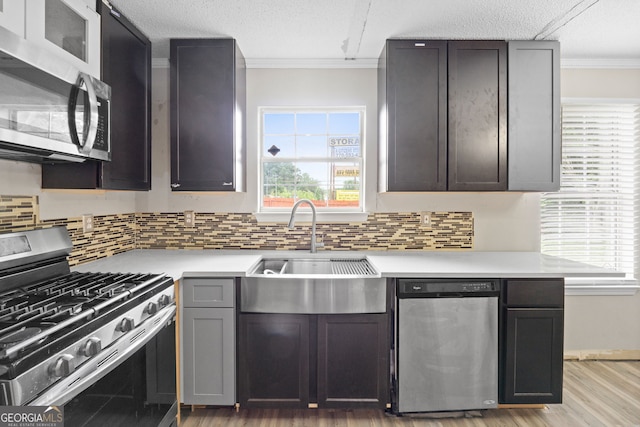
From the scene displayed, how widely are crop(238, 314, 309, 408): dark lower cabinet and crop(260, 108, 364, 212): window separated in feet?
3.50

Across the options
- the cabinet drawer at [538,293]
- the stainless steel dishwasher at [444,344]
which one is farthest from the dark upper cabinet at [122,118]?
the cabinet drawer at [538,293]

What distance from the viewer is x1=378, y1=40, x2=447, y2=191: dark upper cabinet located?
2621mm

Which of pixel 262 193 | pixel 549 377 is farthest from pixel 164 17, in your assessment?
pixel 549 377

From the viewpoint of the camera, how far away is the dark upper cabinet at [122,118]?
2057 mm

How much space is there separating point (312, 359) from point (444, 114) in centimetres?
178

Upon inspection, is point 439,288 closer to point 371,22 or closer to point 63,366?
point 371,22

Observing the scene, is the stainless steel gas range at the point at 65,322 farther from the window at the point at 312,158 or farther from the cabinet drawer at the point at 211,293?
the window at the point at 312,158

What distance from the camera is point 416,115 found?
263 centimetres

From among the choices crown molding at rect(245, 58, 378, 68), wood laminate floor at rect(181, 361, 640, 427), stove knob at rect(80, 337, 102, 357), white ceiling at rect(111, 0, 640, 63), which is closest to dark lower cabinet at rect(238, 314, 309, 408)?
wood laminate floor at rect(181, 361, 640, 427)

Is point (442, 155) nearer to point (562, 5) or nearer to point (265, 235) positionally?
point (562, 5)

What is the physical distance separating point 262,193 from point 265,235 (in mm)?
339

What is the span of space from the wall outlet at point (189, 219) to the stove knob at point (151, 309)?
131 centimetres

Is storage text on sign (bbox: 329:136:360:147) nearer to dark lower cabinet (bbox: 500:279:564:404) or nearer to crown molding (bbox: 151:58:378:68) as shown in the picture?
crown molding (bbox: 151:58:378:68)

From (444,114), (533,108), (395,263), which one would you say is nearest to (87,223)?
(395,263)
